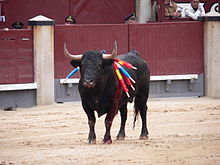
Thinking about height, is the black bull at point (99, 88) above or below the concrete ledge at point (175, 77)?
above

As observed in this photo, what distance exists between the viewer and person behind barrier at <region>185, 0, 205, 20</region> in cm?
1883

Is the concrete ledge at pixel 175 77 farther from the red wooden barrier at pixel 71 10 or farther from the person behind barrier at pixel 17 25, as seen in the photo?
the red wooden barrier at pixel 71 10

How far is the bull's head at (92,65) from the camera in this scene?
10250 millimetres

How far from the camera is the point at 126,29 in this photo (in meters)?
17.2

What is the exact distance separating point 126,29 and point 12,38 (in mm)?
2500

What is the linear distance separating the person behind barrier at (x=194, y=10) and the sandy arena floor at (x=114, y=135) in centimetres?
230

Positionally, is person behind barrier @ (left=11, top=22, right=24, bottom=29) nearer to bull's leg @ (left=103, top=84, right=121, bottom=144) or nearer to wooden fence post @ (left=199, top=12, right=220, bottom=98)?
wooden fence post @ (left=199, top=12, right=220, bottom=98)

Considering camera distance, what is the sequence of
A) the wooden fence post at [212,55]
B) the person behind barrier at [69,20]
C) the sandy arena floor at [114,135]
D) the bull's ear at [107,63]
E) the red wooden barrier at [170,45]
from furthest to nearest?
1. the person behind barrier at [69,20]
2. the wooden fence post at [212,55]
3. the red wooden barrier at [170,45]
4. the bull's ear at [107,63]
5. the sandy arena floor at [114,135]

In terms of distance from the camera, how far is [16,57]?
16000 mm

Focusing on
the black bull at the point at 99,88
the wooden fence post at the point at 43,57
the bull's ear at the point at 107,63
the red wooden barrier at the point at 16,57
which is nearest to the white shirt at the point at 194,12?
the wooden fence post at the point at 43,57

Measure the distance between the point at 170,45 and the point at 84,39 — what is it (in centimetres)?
192

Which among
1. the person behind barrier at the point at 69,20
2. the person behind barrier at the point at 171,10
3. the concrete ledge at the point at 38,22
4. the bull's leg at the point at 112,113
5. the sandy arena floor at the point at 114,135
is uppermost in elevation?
the person behind barrier at the point at 171,10

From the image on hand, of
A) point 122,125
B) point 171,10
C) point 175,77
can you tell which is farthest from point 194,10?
point 122,125

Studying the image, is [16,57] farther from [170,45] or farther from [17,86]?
[170,45]
